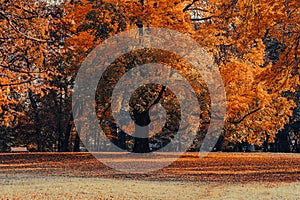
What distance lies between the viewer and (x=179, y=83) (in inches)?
1022

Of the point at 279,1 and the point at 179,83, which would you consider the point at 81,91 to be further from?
the point at 279,1

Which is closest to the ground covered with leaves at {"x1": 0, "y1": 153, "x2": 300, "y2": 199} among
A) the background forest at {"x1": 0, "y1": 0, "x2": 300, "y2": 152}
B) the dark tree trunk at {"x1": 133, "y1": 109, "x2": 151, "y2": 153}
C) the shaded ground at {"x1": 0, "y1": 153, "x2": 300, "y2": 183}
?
the shaded ground at {"x1": 0, "y1": 153, "x2": 300, "y2": 183}

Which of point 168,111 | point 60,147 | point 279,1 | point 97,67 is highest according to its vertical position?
point 279,1

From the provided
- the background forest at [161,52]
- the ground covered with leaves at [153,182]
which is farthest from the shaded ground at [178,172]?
the background forest at [161,52]

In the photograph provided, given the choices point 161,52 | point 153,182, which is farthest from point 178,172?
point 161,52

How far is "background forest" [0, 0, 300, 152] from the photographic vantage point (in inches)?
584

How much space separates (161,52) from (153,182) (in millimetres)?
9329

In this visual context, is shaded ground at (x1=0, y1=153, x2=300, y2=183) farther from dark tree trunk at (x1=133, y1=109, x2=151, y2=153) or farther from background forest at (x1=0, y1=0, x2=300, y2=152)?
dark tree trunk at (x1=133, y1=109, x2=151, y2=153)

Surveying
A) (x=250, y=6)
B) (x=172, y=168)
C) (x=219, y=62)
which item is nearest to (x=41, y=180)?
(x=172, y=168)

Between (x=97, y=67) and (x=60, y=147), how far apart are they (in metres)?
21.1

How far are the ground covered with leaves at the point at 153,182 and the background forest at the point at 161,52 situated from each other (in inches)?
90.8

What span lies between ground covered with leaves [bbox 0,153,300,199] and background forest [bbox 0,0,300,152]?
2306 mm

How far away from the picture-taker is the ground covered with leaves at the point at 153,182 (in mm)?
13156

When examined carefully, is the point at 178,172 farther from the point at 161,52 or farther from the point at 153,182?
the point at 161,52
